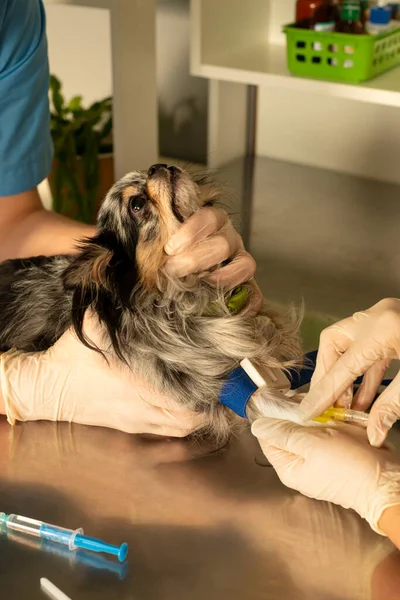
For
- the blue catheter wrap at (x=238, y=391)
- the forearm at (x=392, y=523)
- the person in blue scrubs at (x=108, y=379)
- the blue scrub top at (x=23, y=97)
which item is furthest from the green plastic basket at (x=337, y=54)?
the forearm at (x=392, y=523)

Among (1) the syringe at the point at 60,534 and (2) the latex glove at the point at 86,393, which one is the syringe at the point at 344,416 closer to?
(2) the latex glove at the point at 86,393

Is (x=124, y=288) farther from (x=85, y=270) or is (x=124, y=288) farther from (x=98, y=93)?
(x=98, y=93)

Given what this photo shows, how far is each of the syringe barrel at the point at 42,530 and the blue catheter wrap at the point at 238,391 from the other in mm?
283

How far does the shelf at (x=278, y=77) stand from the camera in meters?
1.80

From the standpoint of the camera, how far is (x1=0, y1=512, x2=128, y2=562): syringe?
0.96 meters

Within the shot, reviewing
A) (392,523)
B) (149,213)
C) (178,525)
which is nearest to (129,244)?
(149,213)

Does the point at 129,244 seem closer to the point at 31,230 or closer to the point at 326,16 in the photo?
the point at 31,230

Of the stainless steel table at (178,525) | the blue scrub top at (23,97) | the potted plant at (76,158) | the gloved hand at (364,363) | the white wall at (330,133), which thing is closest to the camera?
the stainless steel table at (178,525)

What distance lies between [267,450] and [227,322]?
0.73ft

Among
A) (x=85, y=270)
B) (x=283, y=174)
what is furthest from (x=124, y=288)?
(x=283, y=174)

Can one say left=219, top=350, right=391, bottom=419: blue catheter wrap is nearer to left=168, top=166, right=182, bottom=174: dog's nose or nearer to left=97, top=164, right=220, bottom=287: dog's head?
left=97, top=164, right=220, bottom=287: dog's head

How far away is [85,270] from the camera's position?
46.6 inches

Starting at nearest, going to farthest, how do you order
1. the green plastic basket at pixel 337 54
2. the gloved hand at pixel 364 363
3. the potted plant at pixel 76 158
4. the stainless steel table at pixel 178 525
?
the stainless steel table at pixel 178 525 < the gloved hand at pixel 364 363 < the green plastic basket at pixel 337 54 < the potted plant at pixel 76 158

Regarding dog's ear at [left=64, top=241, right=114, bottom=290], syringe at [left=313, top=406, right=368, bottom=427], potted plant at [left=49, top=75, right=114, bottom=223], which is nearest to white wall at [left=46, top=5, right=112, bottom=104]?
potted plant at [left=49, top=75, right=114, bottom=223]
